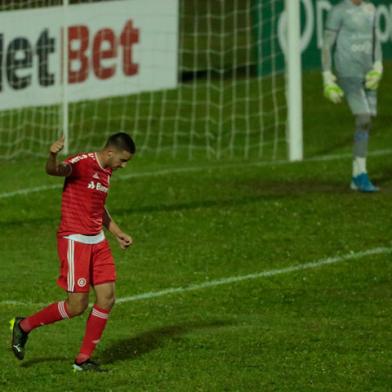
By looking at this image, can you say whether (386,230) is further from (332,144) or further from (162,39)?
(162,39)

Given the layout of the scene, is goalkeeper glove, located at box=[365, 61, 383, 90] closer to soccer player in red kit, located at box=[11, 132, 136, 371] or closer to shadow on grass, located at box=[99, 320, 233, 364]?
shadow on grass, located at box=[99, 320, 233, 364]

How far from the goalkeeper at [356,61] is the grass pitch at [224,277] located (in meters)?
0.56

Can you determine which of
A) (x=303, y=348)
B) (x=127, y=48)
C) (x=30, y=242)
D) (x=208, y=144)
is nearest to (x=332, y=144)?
(x=208, y=144)

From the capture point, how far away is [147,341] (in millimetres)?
10609

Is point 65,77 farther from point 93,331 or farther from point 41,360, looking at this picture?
point 93,331

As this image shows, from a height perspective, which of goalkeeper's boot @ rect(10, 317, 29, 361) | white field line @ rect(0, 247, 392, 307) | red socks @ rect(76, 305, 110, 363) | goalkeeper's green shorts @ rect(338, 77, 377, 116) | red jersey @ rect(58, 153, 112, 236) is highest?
red jersey @ rect(58, 153, 112, 236)

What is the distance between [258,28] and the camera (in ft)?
83.8

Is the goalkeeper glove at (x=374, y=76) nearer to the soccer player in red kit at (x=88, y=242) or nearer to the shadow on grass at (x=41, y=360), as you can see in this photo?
the soccer player in red kit at (x=88, y=242)

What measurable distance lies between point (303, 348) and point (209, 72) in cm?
1508

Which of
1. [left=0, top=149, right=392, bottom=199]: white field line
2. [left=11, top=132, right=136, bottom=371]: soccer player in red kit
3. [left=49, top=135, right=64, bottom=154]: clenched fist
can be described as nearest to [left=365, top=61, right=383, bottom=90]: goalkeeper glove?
[left=0, top=149, right=392, bottom=199]: white field line

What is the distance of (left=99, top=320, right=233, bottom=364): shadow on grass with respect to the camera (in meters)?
10.2

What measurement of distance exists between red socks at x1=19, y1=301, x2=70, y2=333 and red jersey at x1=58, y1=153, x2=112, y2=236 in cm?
48

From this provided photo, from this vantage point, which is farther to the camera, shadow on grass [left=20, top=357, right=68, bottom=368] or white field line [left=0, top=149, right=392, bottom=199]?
white field line [left=0, top=149, right=392, bottom=199]

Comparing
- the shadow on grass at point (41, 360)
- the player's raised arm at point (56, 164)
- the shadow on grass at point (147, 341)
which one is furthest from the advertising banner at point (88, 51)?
the player's raised arm at point (56, 164)
